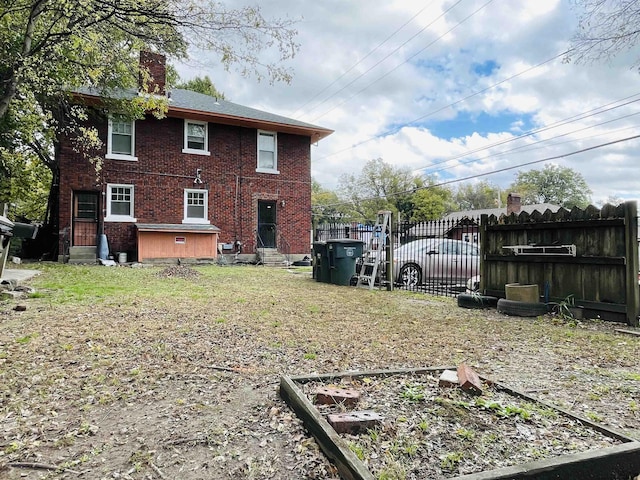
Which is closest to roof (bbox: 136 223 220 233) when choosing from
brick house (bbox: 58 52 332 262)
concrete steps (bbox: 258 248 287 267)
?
brick house (bbox: 58 52 332 262)

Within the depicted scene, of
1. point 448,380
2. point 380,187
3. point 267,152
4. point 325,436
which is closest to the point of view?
point 325,436

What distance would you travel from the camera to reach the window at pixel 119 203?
1538cm

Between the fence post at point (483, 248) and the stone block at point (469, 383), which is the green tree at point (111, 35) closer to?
the fence post at point (483, 248)

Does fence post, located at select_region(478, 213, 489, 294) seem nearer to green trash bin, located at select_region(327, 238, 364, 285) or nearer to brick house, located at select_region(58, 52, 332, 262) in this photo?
green trash bin, located at select_region(327, 238, 364, 285)

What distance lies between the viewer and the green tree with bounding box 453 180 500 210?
59281 mm

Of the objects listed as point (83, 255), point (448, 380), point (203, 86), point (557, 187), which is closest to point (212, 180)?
point (83, 255)

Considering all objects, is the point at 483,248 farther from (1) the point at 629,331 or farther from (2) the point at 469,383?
(2) the point at 469,383

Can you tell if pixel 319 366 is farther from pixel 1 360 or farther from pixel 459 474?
pixel 1 360

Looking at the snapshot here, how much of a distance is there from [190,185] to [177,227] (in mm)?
2106

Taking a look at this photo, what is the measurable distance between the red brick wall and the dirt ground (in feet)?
30.2

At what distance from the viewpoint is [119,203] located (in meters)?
15.6

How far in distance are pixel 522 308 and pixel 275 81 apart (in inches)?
247

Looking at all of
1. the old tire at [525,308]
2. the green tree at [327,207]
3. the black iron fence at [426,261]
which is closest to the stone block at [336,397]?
the old tire at [525,308]

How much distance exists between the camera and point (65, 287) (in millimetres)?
8156
